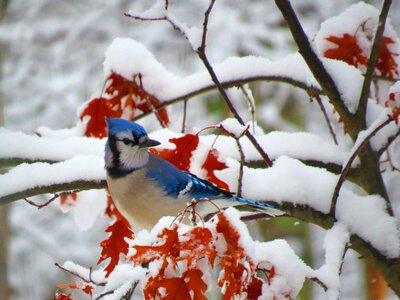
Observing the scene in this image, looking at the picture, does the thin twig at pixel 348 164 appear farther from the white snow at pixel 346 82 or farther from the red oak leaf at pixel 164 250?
the red oak leaf at pixel 164 250

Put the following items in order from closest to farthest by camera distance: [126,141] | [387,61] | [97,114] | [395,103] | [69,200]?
1. [395,103]
2. [126,141]
3. [387,61]
4. [97,114]
5. [69,200]

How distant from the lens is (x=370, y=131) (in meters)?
1.38

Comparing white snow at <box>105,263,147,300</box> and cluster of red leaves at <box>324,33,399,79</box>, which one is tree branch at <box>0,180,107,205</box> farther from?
cluster of red leaves at <box>324,33,399,79</box>

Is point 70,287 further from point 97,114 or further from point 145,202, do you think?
point 97,114

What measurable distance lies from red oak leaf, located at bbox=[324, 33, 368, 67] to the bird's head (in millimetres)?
628

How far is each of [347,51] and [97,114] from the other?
80 cm

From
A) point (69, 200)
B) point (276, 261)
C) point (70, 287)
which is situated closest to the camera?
point (276, 261)

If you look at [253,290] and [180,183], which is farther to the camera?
[180,183]

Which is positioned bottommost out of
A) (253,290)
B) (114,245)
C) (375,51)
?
(253,290)

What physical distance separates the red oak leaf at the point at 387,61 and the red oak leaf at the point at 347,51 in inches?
1.9

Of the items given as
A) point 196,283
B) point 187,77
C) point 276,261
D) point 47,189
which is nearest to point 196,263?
point 196,283

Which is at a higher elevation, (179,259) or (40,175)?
(40,175)

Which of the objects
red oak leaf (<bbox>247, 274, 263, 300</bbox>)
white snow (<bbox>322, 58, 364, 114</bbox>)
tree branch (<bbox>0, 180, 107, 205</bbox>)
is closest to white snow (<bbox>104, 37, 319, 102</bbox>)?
white snow (<bbox>322, 58, 364, 114</bbox>)

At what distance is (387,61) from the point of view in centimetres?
201
